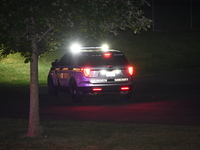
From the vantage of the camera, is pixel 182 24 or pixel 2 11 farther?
pixel 182 24

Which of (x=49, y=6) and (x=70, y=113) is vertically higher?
(x=49, y=6)

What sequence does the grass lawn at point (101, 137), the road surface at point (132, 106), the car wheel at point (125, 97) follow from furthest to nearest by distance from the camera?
the car wheel at point (125, 97) < the road surface at point (132, 106) < the grass lawn at point (101, 137)

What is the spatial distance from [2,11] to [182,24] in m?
41.1

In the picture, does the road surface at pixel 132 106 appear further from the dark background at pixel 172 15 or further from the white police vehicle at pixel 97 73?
the dark background at pixel 172 15

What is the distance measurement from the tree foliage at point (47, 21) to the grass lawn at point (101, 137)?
0.66 m

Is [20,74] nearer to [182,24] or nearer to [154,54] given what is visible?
[154,54]

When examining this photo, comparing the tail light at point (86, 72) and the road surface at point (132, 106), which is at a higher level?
the tail light at point (86, 72)

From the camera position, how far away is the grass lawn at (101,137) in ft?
35.3

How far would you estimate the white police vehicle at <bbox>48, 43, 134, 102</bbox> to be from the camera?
1889 cm

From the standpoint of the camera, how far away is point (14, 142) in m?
11.4

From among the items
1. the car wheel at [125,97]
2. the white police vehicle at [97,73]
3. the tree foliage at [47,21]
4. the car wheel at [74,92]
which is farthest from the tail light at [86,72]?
the tree foliage at [47,21]

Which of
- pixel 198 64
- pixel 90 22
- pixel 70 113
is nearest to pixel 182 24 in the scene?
pixel 198 64

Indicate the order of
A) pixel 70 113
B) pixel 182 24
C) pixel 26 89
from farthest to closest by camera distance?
pixel 182 24, pixel 26 89, pixel 70 113

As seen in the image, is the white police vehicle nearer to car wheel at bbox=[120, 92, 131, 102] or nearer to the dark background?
car wheel at bbox=[120, 92, 131, 102]
